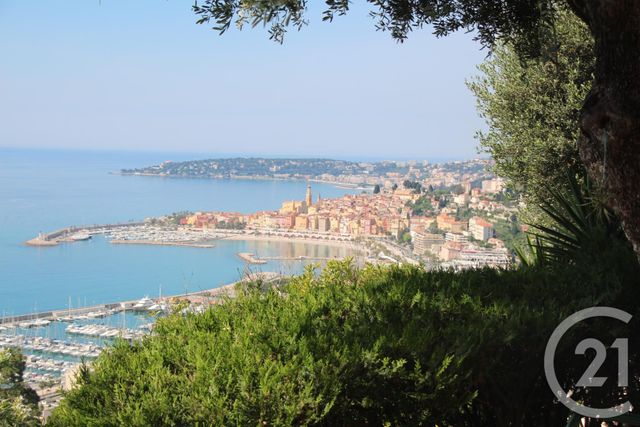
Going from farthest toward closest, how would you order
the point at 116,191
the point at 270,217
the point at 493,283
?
the point at 116,191, the point at 270,217, the point at 493,283

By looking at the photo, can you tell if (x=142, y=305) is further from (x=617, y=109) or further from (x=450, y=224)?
(x=450, y=224)

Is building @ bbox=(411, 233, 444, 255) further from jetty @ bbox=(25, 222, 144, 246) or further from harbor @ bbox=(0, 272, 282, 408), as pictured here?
jetty @ bbox=(25, 222, 144, 246)

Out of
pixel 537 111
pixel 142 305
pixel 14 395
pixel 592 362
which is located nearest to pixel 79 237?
pixel 142 305

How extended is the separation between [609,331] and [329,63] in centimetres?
461

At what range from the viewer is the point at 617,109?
179 centimetres

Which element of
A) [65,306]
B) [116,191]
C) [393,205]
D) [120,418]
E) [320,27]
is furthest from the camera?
[116,191]

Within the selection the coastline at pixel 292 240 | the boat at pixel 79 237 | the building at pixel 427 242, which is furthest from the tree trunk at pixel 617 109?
the boat at pixel 79 237

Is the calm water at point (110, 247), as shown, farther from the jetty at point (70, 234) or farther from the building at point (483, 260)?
the building at point (483, 260)

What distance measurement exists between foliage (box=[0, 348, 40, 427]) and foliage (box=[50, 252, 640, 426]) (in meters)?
2.49

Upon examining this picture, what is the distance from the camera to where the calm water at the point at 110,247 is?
3147 centimetres

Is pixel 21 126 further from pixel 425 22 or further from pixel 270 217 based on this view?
pixel 425 22

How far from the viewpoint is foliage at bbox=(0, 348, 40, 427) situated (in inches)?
163

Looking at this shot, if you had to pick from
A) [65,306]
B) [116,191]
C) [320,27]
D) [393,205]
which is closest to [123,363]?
[320,27]

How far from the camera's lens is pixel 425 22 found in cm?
442
